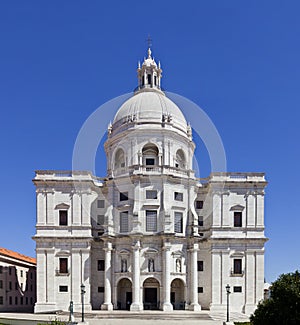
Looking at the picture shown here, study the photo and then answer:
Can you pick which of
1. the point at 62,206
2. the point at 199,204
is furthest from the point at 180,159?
the point at 62,206

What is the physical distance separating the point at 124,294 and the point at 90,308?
4666 millimetres

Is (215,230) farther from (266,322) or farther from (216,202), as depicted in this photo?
(266,322)

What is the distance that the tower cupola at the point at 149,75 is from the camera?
64375mm

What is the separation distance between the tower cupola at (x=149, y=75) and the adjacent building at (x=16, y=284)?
3192 centimetres

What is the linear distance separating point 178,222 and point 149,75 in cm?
2299

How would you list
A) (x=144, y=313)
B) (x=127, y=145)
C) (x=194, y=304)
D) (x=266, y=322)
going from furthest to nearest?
(x=127, y=145) → (x=194, y=304) → (x=144, y=313) → (x=266, y=322)

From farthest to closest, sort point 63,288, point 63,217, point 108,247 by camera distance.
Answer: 1. point 63,217
2. point 63,288
3. point 108,247

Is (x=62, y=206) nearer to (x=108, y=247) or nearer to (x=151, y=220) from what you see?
(x=108, y=247)

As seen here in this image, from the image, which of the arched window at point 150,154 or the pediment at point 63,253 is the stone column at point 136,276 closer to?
the pediment at point 63,253

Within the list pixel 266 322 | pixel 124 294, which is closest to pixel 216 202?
pixel 124 294

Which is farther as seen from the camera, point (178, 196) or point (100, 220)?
point (100, 220)

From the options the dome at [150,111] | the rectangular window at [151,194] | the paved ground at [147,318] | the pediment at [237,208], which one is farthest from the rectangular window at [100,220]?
the pediment at [237,208]

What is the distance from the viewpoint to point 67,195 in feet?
186

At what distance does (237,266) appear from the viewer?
184ft
